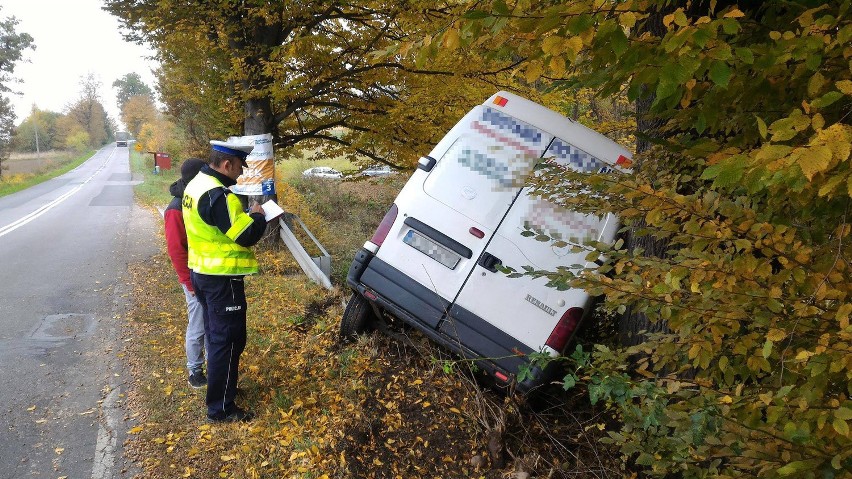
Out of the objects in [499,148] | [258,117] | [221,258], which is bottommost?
[221,258]

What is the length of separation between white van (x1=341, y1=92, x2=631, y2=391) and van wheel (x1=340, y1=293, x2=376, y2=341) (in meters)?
0.40

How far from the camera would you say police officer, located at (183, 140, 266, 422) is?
362 centimetres

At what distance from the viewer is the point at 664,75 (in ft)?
5.46

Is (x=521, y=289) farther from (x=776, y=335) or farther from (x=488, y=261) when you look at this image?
(x=776, y=335)

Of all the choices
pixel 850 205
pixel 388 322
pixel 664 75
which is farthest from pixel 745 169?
pixel 388 322

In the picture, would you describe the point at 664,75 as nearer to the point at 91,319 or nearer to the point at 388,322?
the point at 388,322

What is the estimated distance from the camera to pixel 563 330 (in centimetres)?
373

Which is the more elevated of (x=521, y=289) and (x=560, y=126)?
(x=560, y=126)

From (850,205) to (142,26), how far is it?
10.2 metres

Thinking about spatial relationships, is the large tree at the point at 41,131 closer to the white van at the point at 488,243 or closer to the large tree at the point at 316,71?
the large tree at the point at 316,71

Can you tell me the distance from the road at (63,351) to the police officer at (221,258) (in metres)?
0.77

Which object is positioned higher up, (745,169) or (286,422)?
(745,169)

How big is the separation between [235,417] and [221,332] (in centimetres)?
65

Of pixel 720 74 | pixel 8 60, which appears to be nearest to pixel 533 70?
pixel 720 74
